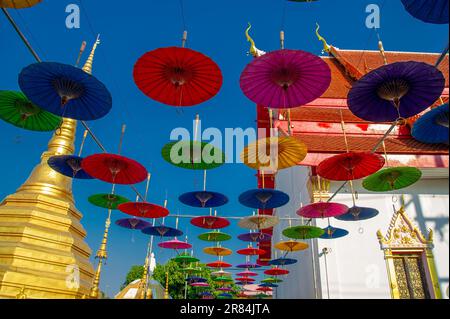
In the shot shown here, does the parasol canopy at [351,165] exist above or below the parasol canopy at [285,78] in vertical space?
below

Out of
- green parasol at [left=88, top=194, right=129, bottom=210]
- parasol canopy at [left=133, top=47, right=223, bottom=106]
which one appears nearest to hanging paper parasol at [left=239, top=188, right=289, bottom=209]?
parasol canopy at [left=133, top=47, right=223, bottom=106]

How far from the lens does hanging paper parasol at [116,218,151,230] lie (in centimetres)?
1299

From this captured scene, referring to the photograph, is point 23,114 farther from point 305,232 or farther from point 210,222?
point 305,232

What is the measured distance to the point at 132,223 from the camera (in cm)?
1305

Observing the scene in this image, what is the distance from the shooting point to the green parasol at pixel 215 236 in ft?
48.9

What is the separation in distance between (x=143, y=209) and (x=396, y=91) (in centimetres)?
859

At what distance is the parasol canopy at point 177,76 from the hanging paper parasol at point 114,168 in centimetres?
233

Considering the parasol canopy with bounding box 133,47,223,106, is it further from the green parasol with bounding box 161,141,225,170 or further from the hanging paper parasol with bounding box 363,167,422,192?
the hanging paper parasol with bounding box 363,167,422,192

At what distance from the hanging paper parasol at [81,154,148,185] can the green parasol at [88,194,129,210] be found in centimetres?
247

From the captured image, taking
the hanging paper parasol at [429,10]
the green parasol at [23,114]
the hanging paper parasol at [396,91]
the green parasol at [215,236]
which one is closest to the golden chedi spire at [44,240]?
the green parasol at [23,114]

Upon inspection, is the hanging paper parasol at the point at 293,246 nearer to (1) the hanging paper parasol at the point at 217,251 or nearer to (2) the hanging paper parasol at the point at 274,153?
(1) the hanging paper parasol at the point at 217,251

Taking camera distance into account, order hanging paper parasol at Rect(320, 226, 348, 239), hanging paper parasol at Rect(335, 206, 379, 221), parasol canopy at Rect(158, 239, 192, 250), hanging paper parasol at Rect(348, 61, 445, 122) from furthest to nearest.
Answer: parasol canopy at Rect(158, 239, 192, 250) → hanging paper parasol at Rect(320, 226, 348, 239) → hanging paper parasol at Rect(335, 206, 379, 221) → hanging paper parasol at Rect(348, 61, 445, 122)

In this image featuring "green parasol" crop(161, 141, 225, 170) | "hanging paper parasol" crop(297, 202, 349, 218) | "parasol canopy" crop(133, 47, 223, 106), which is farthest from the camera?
"hanging paper parasol" crop(297, 202, 349, 218)
